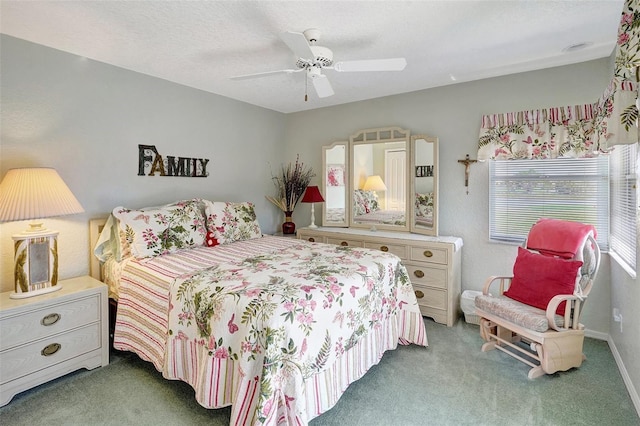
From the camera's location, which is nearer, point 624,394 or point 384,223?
point 624,394

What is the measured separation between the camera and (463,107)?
338 cm

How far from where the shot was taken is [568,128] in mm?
2830

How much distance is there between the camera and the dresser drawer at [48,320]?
196cm

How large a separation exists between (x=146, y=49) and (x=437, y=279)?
3.22 metres

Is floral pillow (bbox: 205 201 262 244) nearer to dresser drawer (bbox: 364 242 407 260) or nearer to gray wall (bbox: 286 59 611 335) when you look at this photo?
dresser drawer (bbox: 364 242 407 260)

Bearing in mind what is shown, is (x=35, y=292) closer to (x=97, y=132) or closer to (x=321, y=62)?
(x=97, y=132)

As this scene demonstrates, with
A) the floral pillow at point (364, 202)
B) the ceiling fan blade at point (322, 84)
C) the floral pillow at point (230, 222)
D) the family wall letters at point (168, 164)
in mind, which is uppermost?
the ceiling fan blade at point (322, 84)

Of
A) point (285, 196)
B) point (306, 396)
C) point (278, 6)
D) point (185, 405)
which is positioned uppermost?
point (278, 6)

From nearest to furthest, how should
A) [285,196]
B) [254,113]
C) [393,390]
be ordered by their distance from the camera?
[393,390], [254,113], [285,196]

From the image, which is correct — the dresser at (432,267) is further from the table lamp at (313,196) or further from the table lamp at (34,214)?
the table lamp at (34,214)

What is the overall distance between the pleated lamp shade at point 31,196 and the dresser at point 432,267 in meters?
2.70

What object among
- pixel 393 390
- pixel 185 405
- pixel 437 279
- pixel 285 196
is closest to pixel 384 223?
pixel 437 279

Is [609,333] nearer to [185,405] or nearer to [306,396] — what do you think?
[306,396]

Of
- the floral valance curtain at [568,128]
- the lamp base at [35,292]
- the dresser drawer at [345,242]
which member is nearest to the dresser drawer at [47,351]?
the lamp base at [35,292]
